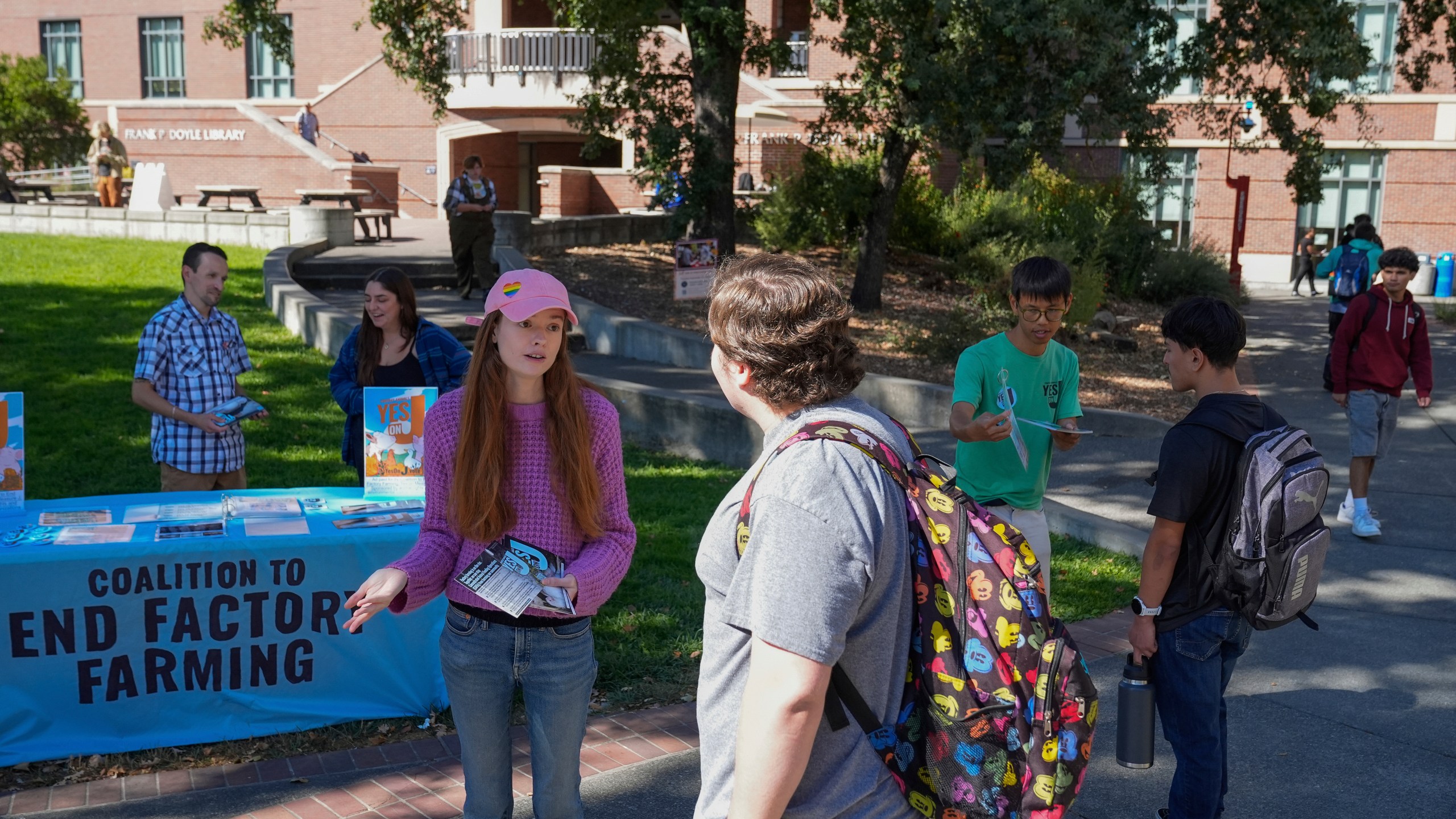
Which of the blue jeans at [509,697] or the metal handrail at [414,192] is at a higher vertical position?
the metal handrail at [414,192]

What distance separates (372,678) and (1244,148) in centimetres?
1204

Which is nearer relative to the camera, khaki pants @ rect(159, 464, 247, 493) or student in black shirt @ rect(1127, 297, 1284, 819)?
student in black shirt @ rect(1127, 297, 1284, 819)

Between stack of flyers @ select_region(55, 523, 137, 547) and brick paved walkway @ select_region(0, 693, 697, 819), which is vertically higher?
stack of flyers @ select_region(55, 523, 137, 547)

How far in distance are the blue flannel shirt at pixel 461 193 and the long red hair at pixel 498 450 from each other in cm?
1195

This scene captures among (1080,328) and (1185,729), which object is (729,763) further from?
(1080,328)

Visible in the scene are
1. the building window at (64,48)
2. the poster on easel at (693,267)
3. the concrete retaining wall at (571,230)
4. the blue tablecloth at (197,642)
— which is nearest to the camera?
the blue tablecloth at (197,642)

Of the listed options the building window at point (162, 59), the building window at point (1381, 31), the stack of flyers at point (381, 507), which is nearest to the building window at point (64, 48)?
the building window at point (162, 59)

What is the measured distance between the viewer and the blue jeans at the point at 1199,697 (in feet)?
11.5

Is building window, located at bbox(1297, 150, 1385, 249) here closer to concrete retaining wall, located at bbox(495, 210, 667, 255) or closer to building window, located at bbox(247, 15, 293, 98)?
A: concrete retaining wall, located at bbox(495, 210, 667, 255)

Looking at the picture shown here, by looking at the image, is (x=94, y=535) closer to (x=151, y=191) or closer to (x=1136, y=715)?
(x=1136, y=715)

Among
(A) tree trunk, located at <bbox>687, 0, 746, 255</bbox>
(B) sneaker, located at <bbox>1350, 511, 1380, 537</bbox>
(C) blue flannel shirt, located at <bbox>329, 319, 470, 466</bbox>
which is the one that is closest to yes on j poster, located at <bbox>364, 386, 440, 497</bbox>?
(C) blue flannel shirt, located at <bbox>329, 319, 470, 466</bbox>

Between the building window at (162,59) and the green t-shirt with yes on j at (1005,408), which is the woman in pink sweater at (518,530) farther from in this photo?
the building window at (162,59)

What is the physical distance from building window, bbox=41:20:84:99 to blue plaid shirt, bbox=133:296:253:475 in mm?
44545

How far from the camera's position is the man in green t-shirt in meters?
4.41
